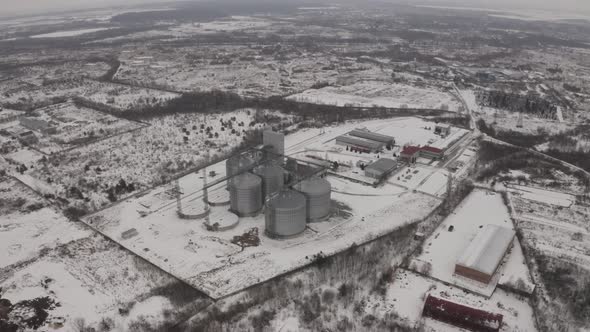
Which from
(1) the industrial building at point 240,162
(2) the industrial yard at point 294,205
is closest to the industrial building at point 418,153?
(2) the industrial yard at point 294,205

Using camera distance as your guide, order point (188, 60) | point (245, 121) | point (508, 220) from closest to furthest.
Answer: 1. point (508, 220)
2. point (245, 121)
3. point (188, 60)

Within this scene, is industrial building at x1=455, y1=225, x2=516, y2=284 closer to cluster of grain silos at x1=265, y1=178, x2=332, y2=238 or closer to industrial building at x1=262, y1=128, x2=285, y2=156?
cluster of grain silos at x1=265, y1=178, x2=332, y2=238

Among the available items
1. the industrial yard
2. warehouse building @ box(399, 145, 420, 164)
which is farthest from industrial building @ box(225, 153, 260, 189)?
warehouse building @ box(399, 145, 420, 164)

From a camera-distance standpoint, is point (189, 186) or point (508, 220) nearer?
point (508, 220)

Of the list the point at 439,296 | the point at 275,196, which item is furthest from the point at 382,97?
the point at 439,296

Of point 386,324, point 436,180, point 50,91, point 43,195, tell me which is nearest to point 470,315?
point 386,324

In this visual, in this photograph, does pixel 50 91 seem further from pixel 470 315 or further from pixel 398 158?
pixel 470 315
